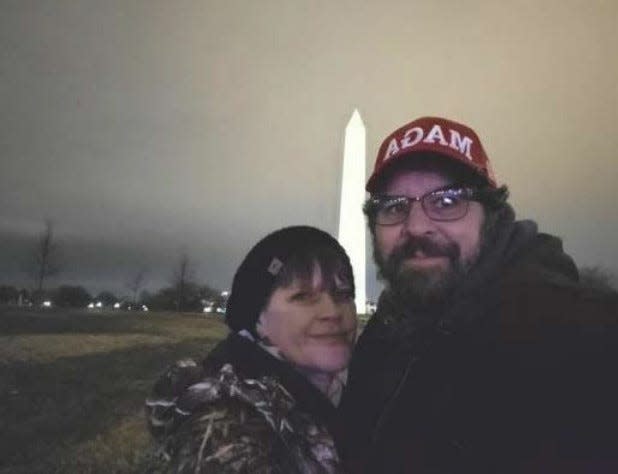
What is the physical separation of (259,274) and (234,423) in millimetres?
1167

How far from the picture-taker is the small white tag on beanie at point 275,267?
10.5ft

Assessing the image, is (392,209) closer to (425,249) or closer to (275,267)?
(425,249)

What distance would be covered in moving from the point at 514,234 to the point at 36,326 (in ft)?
82.1

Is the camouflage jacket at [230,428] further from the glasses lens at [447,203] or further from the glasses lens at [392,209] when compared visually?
the glasses lens at [447,203]

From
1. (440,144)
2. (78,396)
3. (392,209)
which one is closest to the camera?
(440,144)

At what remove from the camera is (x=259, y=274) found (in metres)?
3.22

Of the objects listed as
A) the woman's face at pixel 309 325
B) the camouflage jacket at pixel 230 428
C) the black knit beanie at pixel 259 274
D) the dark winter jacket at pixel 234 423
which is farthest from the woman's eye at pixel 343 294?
the camouflage jacket at pixel 230 428

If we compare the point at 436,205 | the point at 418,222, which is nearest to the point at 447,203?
the point at 436,205

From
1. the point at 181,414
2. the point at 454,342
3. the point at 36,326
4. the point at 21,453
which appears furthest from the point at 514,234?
the point at 36,326

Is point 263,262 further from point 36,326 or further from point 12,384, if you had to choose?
point 36,326

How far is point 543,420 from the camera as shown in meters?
1.90

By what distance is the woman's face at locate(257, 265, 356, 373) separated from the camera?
3.10 meters

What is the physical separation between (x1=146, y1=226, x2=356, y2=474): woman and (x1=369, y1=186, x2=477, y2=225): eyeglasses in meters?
0.45

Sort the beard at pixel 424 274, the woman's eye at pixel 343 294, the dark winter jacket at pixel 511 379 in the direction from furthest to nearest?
the woman's eye at pixel 343 294 → the beard at pixel 424 274 → the dark winter jacket at pixel 511 379
